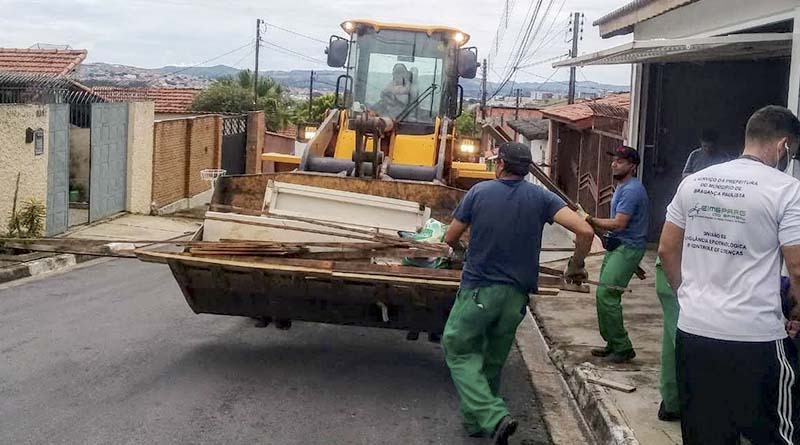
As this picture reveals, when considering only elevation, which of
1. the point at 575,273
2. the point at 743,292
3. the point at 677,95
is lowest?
the point at 575,273

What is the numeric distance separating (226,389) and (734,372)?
387 cm

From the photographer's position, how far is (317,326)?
9.11 meters

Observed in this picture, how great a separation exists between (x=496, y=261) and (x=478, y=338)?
1.76ft

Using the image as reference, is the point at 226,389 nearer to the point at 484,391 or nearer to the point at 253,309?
the point at 253,309

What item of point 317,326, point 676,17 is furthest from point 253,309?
point 676,17

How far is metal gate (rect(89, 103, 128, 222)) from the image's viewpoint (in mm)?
18375

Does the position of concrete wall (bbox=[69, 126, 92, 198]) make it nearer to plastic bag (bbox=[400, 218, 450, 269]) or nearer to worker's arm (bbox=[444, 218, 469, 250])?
plastic bag (bbox=[400, 218, 450, 269])

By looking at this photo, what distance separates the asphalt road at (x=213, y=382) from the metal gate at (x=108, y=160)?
8.76 m

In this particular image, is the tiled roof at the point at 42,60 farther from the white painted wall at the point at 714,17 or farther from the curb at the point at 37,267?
the white painted wall at the point at 714,17

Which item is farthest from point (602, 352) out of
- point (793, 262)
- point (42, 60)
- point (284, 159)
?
point (42, 60)

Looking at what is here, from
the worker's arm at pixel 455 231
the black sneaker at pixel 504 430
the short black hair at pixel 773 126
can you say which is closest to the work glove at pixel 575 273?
the worker's arm at pixel 455 231

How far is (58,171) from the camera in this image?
16516 mm

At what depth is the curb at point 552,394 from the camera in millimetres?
6457

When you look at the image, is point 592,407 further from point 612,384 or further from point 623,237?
point 623,237
